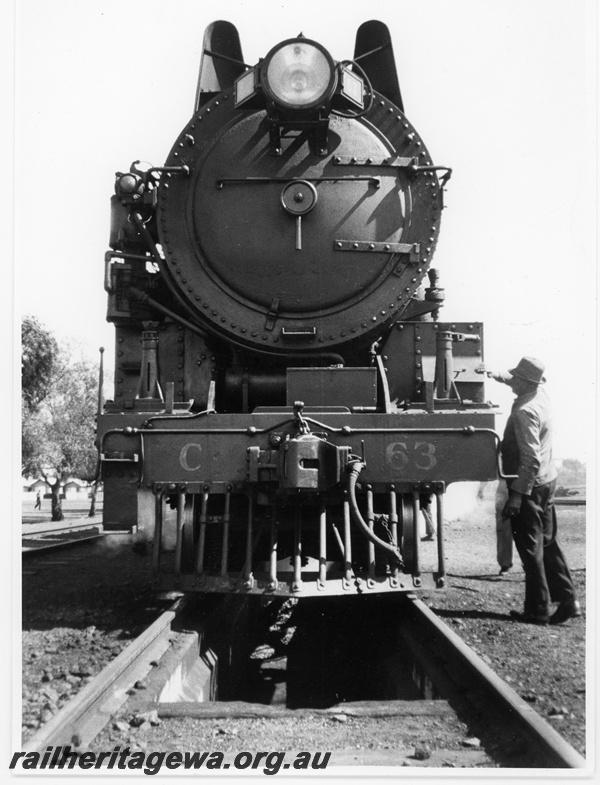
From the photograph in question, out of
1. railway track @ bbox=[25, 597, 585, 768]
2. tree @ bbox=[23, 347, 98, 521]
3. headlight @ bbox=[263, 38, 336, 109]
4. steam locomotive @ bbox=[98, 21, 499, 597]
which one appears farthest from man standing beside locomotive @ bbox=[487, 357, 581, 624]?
tree @ bbox=[23, 347, 98, 521]

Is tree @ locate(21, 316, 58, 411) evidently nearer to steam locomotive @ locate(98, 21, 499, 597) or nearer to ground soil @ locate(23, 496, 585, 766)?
ground soil @ locate(23, 496, 585, 766)

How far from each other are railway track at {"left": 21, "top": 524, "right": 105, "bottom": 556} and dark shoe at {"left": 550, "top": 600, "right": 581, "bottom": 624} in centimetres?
539

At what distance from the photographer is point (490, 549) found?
339 inches

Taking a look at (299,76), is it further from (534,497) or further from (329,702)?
(329,702)

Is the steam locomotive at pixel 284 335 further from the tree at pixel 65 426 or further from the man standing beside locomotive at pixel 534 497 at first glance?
the tree at pixel 65 426

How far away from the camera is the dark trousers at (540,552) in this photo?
4.23m

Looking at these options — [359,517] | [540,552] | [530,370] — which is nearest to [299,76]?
[530,370]

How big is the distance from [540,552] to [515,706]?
2086 mm

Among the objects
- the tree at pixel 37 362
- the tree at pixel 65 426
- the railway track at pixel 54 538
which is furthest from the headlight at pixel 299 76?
the tree at pixel 65 426

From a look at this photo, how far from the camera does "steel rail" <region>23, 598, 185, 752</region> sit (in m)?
2.23

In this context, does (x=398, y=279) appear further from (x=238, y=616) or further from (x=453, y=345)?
(x=238, y=616)

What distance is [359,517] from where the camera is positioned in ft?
10.4

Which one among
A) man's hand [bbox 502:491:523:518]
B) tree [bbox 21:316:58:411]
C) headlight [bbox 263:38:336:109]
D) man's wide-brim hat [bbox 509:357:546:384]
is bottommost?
man's hand [bbox 502:491:523:518]

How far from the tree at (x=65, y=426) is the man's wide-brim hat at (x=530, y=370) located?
9.15m
